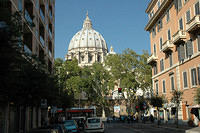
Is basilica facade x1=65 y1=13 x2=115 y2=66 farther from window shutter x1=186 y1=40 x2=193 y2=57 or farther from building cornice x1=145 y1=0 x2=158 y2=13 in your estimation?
window shutter x1=186 y1=40 x2=193 y2=57

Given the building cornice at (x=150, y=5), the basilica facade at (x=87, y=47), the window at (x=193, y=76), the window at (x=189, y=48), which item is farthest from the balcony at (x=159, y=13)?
the basilica facade at (x=87, y=47)

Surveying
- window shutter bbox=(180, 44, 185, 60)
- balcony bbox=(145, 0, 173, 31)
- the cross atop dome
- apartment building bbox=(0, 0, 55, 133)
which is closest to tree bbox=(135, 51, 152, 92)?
balcony bbox=(145, 0, 173, 31)

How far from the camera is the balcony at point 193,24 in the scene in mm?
25203

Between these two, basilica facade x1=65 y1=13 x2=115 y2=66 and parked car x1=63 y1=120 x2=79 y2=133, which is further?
basilica facade x1=65 y1=13 x2=115 y2=66

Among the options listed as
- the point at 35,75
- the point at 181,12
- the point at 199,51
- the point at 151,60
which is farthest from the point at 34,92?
the point at 151,60

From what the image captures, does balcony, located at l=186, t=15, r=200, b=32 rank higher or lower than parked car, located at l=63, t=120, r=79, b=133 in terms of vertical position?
higher

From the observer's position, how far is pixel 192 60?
2789 centimetres

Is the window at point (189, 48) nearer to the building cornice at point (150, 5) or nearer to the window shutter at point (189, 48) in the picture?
the window shutter at point (189, 48)

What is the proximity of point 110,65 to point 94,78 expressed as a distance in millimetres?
12447

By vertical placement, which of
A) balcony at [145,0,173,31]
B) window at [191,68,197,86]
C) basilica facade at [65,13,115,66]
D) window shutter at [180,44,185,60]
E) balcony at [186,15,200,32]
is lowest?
window at [191,68,197,86]

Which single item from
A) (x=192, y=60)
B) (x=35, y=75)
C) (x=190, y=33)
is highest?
(x=190, y=33)

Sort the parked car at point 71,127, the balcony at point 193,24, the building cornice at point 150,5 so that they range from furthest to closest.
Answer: the building cornice at point 150,5, the balcony at point 193,24, the parked car at point 71,127

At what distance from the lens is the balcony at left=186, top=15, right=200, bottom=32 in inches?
992

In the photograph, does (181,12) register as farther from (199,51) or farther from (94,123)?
(94,123)
